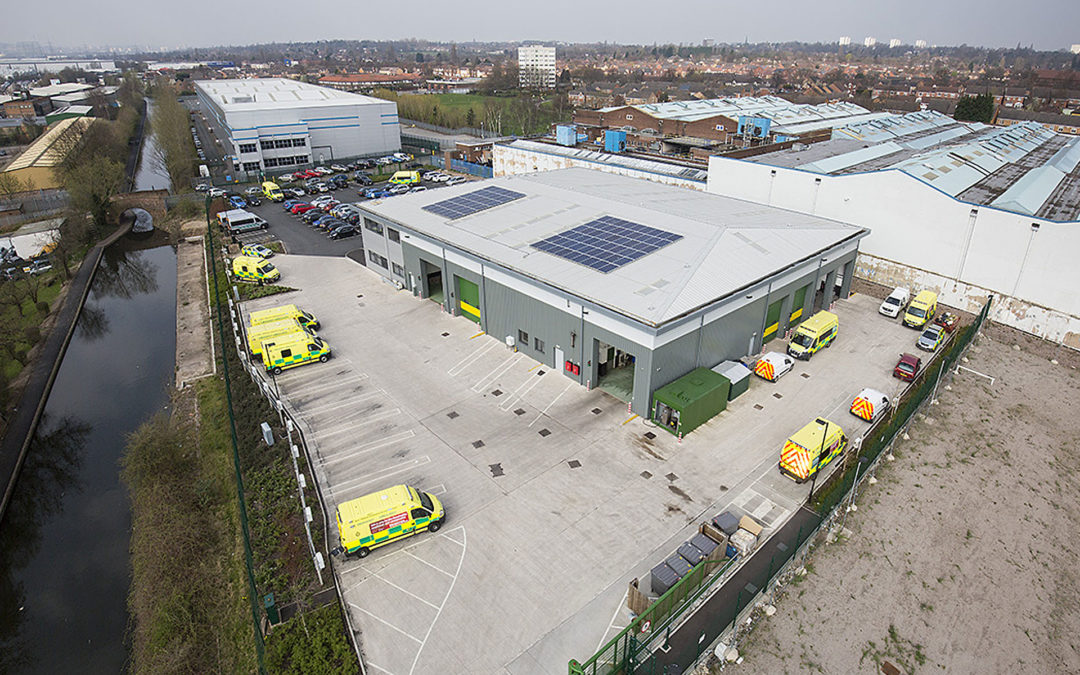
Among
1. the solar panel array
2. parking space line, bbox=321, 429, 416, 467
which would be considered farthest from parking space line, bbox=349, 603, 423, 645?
the solar panel array

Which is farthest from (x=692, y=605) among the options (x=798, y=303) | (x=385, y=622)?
(x=798, y=303)

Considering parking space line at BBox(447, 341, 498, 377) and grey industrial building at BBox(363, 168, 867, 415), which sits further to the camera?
parking space line at BBox(447, 341, 498, 377)

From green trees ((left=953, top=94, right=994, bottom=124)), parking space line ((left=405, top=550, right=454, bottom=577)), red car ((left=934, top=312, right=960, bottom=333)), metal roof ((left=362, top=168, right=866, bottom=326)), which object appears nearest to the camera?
parking space line ((left=405, top=550, right=454, bottom=577))

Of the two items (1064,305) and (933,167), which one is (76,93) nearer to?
(933,167)

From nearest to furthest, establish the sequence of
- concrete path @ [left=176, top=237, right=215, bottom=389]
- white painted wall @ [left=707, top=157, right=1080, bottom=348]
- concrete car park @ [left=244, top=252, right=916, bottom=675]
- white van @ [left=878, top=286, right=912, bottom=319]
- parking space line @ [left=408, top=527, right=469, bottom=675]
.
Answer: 1. parking space line @ [left=408, top=527, right=469, bottom=675]
2. concrete car park @ [left=244, top=252, right=916, bottom=675]
3. concrete path @ [left=176, top=237, right=215, bottom=389]
4. white painted wall @ [left=707, top=157, right=1080, bottom=348]
5. white van @ [left=878, top=286, right=912, bottom=319]

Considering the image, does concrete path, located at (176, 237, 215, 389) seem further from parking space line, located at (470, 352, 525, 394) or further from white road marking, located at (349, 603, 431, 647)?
white road marking, located at (349, 603, 431, 647)

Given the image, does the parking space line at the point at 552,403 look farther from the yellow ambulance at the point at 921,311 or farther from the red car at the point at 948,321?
the red car at the point at 948,321

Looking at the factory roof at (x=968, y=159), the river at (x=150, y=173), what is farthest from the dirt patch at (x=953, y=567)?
the river at (x=150, y=173)
